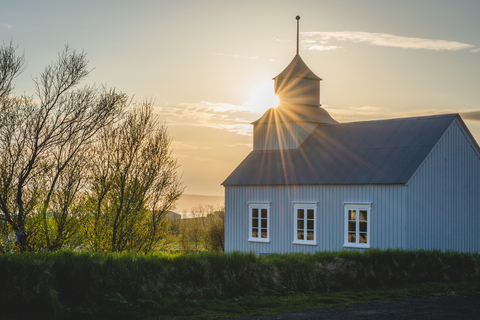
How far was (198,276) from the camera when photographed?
1399cm

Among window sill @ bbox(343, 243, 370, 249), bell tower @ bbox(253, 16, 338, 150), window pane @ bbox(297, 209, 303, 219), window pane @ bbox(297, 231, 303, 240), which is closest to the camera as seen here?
window sill @ bbox(343, 243, 370, 249)

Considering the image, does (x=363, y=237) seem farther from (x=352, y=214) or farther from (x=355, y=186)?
(x=355, y=186)

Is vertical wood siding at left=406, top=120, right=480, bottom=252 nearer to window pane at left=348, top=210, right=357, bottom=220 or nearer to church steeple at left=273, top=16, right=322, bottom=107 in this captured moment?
window pane at left=348, top=210, right=357, bottom=220

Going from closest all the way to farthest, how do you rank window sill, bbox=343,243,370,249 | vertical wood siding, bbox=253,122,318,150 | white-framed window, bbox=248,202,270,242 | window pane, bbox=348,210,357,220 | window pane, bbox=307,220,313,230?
window sill, bbox=343,243,370,249 → window pane, bbox=348,210,357,220 → window pane, bbox=307,220,313,230 → white-framed window, bbox=248,202,270,242 → vertical wood siding, bbox=253,122,318,150

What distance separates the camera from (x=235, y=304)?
13273mm

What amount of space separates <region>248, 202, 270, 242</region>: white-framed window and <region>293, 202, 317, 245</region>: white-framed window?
1.72 metres

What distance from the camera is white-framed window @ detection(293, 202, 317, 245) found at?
2634 cm

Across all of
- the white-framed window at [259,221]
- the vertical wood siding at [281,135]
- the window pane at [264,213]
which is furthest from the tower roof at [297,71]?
the window pane at [264,213]

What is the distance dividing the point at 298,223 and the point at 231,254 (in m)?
12.4

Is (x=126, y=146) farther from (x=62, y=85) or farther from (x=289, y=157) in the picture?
(x=289, y=157)

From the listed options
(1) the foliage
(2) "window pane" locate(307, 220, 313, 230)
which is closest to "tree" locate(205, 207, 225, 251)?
(1) the foliage

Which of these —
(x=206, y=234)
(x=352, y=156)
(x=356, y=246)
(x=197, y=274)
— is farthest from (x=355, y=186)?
(x=206, y=234)

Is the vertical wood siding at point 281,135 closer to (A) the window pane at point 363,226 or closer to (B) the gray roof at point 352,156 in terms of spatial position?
(B) the gray roof at point 352,156

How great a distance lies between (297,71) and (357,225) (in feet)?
39.9
